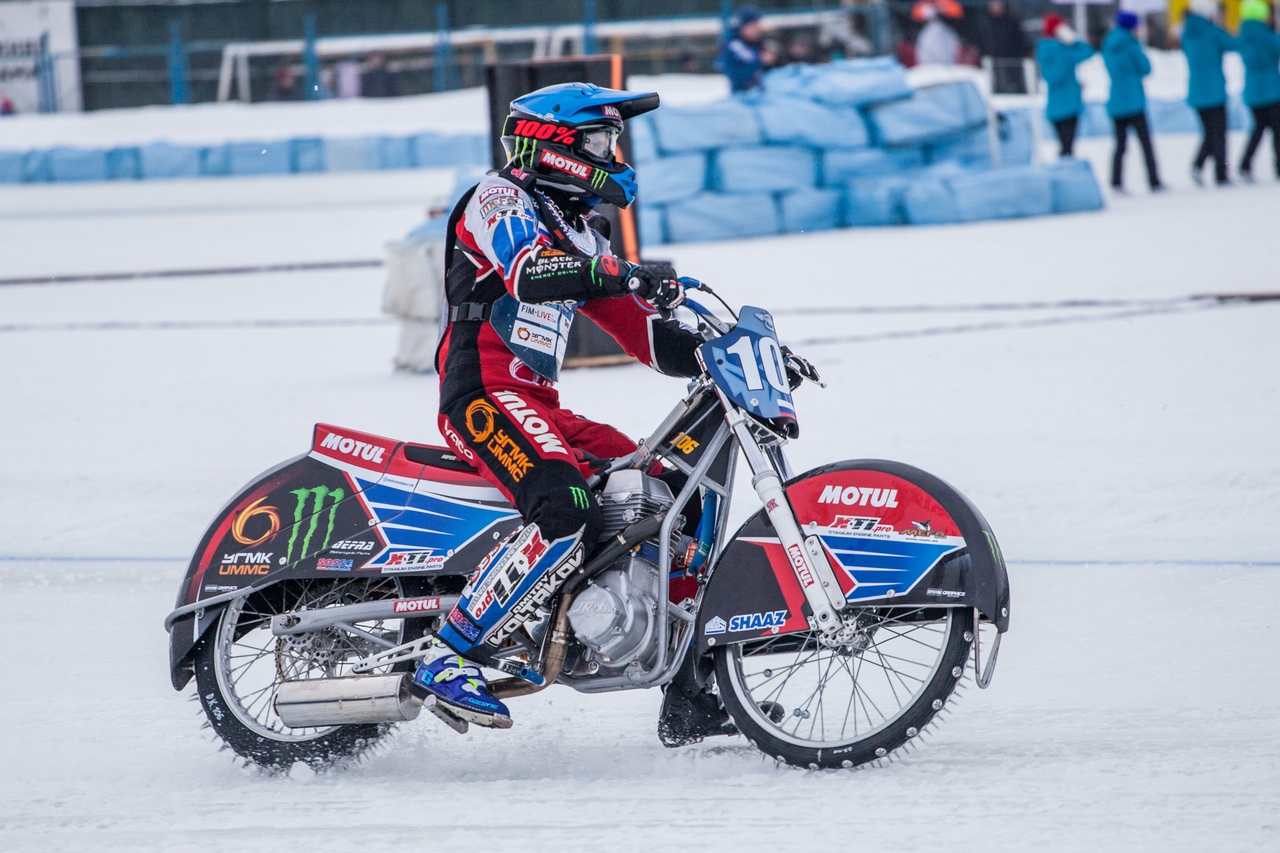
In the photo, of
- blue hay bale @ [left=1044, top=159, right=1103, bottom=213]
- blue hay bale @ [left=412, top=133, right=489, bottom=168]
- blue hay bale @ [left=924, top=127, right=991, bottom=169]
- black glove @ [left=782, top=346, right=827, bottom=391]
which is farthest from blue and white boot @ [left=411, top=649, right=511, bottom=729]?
blue hay bale @ [left=412, top=133, right=489, bottom=168]

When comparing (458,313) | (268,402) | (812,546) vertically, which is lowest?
(268,402)

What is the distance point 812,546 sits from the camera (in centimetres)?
349

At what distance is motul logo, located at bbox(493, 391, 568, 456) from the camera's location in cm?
360

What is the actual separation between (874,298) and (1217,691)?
820 centimetres

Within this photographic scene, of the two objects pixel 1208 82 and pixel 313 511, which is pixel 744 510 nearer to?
pixel 313 511

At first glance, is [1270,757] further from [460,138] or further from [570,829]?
[460,138]

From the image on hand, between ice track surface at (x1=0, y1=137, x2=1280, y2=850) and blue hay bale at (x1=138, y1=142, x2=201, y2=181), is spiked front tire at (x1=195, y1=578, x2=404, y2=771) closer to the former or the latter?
ice track surface at (x1=0, y1=137, x2=1280, y2=850)

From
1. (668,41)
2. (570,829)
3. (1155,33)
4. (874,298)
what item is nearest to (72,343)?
(874,298)

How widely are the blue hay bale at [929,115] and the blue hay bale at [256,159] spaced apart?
38.7 feet

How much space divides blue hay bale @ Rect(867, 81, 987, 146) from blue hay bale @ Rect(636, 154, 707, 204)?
2175 mm

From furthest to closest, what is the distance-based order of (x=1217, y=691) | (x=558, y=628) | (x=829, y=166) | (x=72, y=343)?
(x=829, y=166)
(x=72, y=343)
(x=1217, y=691)
(x=558, y=628)

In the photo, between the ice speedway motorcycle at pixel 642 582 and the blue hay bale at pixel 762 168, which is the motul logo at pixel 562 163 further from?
the blue hay bale at pixel 762 168

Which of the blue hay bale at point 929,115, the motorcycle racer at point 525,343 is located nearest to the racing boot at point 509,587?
the motorcycle racer at point 525,343

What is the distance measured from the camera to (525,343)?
370 cm
